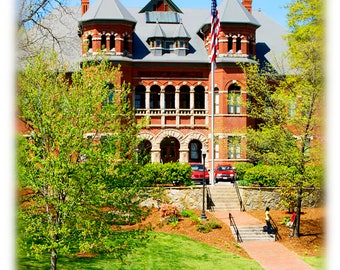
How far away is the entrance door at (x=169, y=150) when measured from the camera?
34656 millimetres

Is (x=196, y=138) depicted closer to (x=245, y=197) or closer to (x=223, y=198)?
(x=223, y=198)

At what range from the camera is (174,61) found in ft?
111

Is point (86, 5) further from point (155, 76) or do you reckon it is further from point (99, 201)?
point (99, 201)

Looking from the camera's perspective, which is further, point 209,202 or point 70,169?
point 209,202

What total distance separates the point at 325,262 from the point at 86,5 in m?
35.9

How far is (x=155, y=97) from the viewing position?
114ft

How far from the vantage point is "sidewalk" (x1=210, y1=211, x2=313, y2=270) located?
15.9 m

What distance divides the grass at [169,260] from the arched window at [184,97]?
17.4 meters

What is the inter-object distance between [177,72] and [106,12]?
7433mm

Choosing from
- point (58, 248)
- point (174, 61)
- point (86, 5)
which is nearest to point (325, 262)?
point (58, 248)

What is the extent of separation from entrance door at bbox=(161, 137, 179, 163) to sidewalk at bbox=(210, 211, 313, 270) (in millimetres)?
13844

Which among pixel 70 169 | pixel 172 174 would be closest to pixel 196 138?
pixel 172 174

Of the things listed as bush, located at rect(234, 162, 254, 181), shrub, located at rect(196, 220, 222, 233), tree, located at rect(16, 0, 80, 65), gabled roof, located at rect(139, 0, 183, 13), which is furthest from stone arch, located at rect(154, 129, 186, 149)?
tree, located at rect(16, 0, 80, 65)
